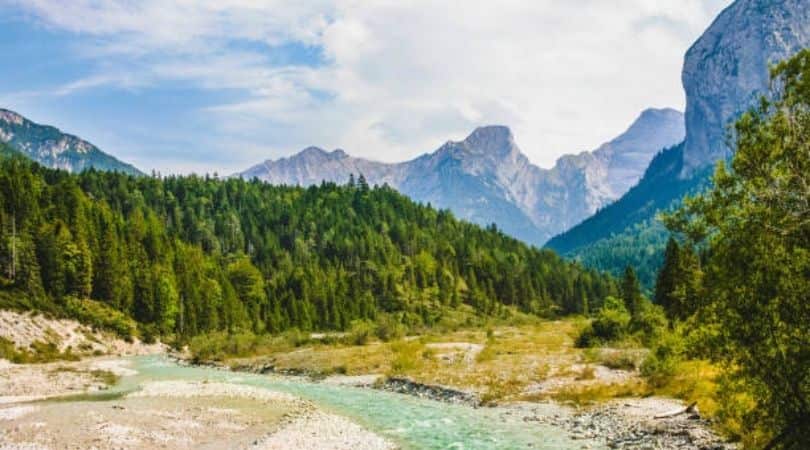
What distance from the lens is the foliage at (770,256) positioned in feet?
62.2

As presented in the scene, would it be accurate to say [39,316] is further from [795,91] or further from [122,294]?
[795,91]

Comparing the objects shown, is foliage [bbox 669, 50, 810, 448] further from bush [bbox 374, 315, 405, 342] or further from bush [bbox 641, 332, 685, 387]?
bush [bbox 374, 315, 405, 342]

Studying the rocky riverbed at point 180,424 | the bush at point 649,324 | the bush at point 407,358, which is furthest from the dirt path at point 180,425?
the bush at point 649,324

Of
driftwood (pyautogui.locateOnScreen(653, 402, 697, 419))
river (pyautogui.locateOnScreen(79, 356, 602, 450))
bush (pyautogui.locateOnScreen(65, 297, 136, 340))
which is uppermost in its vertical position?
bush (pyautogui.locateOnScreen(65, 297, 136, 340))

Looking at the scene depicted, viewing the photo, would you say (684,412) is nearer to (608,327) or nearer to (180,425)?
(180,425)

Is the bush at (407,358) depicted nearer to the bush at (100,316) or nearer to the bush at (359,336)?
the bush at (359,336)

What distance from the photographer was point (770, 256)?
19.4 meters

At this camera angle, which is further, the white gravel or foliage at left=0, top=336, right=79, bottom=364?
foliage at left=0, top=336, right=79, bottom=364

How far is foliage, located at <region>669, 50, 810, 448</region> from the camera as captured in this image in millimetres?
18953

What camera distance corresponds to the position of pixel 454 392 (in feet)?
176

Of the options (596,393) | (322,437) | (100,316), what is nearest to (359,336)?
(100,316)

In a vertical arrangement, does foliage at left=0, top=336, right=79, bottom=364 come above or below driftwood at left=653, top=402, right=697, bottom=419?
above

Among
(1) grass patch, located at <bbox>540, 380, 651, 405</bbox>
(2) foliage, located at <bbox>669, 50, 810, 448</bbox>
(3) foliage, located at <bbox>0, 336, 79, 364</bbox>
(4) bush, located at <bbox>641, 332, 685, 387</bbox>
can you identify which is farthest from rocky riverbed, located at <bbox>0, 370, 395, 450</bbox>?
(3) foliage, located at <bbox>0, 336, 79, 364</bbox>

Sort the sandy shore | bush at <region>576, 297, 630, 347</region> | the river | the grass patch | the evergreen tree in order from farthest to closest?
the evergreen tree, bush at <region>576, 297, 630, 347</region>, the grass patch, the river, the sandy shore
